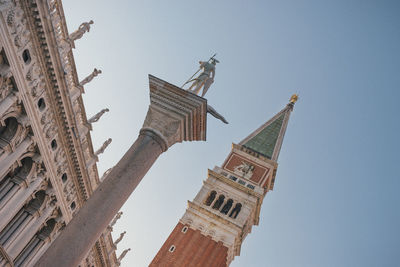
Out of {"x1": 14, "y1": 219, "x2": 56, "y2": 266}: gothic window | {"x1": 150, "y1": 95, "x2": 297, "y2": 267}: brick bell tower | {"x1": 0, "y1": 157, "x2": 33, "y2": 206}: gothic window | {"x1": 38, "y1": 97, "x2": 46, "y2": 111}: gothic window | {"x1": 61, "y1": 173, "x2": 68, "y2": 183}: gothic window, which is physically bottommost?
{"x1": 14, "y1": 219, "x2": 56, "y2": 266}: gothic window

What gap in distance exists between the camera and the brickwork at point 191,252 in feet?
124

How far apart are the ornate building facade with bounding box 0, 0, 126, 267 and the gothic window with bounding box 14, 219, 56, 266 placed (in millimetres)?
49

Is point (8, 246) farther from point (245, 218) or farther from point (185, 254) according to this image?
point (245, 218)

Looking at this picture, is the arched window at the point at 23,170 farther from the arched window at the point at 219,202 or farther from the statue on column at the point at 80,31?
the arched window at the point at 219,202

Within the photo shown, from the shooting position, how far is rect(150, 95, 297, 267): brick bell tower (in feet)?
127

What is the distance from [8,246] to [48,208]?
2.91 metres

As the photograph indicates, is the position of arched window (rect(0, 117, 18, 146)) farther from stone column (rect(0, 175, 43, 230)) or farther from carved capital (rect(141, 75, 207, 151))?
carved capital (rect(141, 75, 207, 151))

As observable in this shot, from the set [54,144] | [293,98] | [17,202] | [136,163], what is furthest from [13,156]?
[293,98]

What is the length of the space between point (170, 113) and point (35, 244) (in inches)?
555

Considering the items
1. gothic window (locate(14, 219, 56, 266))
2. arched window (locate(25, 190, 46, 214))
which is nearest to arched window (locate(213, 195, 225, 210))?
gothic window (locate(14, 219, 56, 266))

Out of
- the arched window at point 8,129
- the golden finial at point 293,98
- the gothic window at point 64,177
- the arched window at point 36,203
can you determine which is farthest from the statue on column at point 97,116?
the golden finial at point 293,98

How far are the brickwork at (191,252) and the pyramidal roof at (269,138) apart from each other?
55.2ft

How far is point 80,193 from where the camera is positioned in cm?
2317

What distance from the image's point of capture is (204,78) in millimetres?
12328
